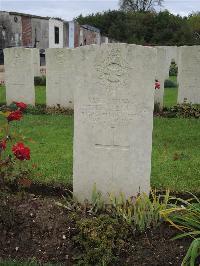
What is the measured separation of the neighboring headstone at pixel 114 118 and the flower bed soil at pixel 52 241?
0.58 metres

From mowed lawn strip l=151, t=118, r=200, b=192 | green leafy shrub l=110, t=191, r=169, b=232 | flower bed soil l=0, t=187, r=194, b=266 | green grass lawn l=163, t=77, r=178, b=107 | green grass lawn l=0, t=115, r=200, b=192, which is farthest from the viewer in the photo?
green grass lawn l=163, t=77, r=178, b=107

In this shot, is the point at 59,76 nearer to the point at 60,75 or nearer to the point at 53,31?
the point at 60,75

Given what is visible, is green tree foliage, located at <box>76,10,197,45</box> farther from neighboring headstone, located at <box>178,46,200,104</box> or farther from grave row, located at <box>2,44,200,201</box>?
grave row, located at <box>2,44,200,201</box>

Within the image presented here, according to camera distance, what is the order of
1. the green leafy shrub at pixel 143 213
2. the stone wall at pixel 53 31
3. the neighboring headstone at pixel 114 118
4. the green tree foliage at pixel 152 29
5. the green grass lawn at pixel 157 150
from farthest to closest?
the green tree foliage at pixel 152 29 → the stone wall at pixel 53 31 → the green grass lawn at pixel 157 150 → the neighboring headstone at pixel 114 118 → the green leafy shrub at pixel 143 213

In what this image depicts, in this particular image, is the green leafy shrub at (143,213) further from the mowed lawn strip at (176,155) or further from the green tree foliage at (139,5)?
the green tree foliage at (139,5)

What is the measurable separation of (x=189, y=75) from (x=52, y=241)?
29.5 ft

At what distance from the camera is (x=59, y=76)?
1184 centimetres

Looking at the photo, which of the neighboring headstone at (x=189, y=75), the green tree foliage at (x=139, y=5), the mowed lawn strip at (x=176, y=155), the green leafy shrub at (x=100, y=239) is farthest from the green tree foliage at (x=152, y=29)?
the green leafy shrub at (x=100, y=239)

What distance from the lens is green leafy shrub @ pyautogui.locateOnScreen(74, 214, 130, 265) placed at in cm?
381

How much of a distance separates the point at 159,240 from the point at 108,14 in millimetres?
57301

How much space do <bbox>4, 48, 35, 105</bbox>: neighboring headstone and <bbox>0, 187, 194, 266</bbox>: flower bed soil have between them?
7.87m

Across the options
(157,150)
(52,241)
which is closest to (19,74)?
(157,150)

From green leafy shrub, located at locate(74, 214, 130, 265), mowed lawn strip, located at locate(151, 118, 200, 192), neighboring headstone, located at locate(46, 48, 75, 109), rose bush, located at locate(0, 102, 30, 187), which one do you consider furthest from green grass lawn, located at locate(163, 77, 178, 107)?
green leafy shrub, located at locate(74, 214, 130, 265)

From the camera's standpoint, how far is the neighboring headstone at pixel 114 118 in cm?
436
